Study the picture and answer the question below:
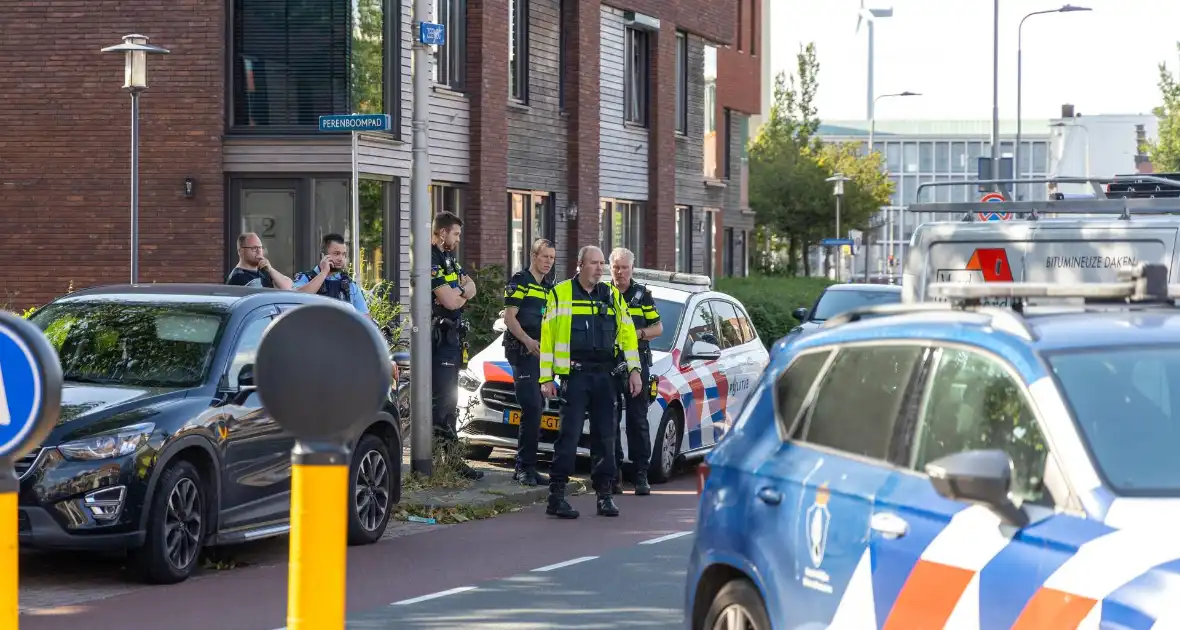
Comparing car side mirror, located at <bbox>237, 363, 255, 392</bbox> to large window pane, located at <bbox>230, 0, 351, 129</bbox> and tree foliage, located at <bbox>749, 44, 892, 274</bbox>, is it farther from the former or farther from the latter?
tree foliage, located at <bbox>749, 44, 892, 274</bbox>

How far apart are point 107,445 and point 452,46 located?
56.0 ft

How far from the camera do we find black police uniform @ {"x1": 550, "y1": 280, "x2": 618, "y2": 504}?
1281cm

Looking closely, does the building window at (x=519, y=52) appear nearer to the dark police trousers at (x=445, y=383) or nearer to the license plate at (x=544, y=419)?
the license plate at (x=544, y=419)

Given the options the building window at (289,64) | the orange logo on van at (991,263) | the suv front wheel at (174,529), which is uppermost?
the building window at (289,64)

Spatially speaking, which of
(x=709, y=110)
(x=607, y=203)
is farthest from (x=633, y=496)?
(x=709, y=110)

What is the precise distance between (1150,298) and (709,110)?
40.0 meters

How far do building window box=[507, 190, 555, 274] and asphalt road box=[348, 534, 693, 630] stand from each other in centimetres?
1728

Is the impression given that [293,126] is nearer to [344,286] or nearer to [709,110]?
[344,286]

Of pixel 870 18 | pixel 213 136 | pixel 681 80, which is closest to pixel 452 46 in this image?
pixel 213 136

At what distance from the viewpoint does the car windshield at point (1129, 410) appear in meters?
4.61

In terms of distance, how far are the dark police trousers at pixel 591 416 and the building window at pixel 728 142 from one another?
104 ft

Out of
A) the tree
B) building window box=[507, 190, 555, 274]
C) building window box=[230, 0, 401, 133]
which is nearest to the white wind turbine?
the tree

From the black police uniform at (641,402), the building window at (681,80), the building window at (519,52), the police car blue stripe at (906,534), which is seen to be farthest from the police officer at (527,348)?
the building window at (681,80)

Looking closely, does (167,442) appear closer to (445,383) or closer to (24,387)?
(445,383)
